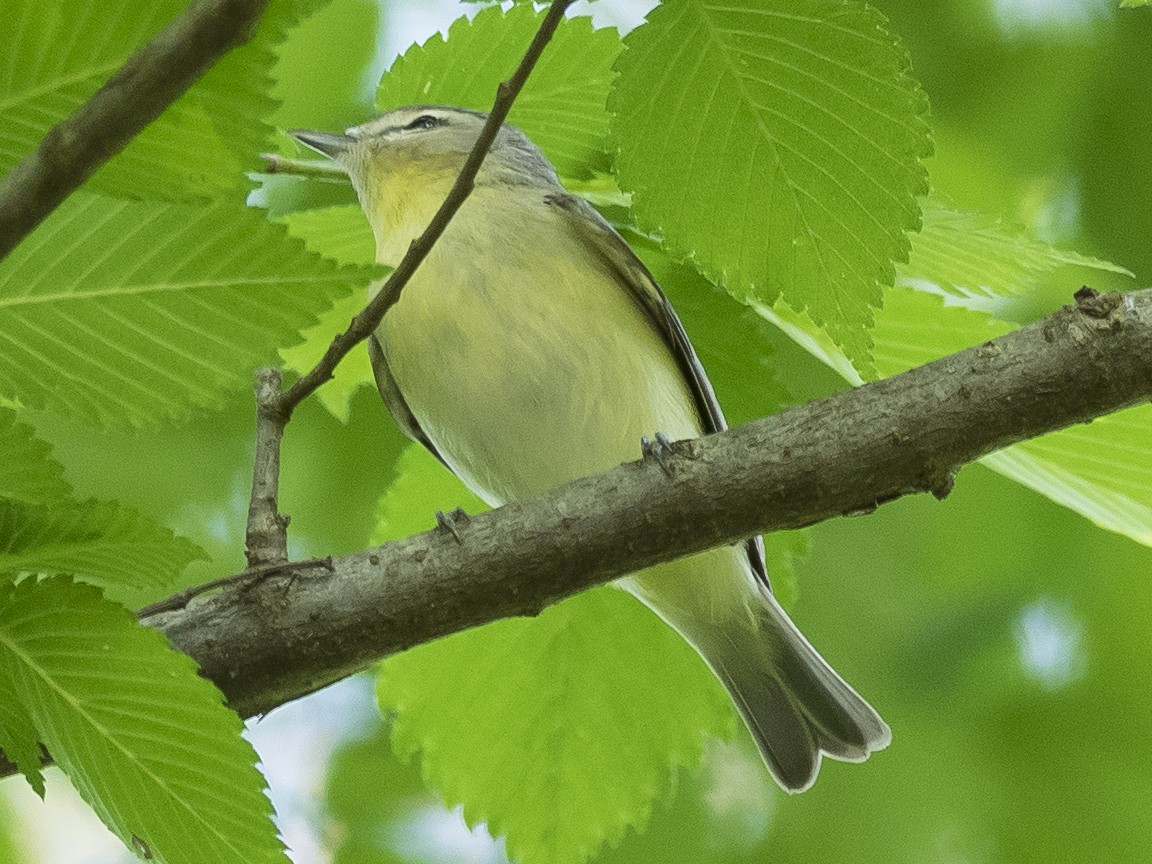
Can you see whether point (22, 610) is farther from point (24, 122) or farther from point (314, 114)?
point (314, 114)

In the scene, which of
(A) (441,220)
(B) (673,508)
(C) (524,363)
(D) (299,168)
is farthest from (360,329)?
(C) (524,363)

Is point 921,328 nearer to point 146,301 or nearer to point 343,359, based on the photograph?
point 343,359

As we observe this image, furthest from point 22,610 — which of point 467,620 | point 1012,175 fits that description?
point 1012,175

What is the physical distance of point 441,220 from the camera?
1.39 m

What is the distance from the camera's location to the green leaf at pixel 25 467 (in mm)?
1173

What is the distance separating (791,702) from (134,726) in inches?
78.1

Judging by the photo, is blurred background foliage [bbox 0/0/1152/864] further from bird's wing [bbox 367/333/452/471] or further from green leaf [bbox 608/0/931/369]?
green leaf [bbox 608/0/931/369]

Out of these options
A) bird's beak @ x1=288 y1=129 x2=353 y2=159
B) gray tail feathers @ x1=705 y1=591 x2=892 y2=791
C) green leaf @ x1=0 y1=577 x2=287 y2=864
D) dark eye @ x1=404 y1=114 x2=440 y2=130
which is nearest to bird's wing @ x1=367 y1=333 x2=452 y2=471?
bird's beak @ x1=288 y1=129 x2=353 y2=159

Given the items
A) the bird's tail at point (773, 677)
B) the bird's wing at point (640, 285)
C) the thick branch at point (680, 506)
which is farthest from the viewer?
the bird's tail at point (773, 677)

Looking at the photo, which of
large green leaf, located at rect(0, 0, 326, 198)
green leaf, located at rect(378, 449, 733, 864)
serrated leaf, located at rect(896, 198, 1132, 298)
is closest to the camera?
large green leaf, located at rect(0, 0, 326, 198)

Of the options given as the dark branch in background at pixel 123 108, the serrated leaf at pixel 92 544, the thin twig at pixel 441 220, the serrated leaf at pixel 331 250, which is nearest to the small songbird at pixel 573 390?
the serrated leaf at pixel 331 250

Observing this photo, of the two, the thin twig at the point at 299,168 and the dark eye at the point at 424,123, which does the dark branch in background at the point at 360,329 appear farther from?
the dark eye at the point at 424,123

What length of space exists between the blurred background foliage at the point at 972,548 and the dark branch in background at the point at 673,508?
1.88 m

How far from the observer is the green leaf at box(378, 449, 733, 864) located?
2.24m
